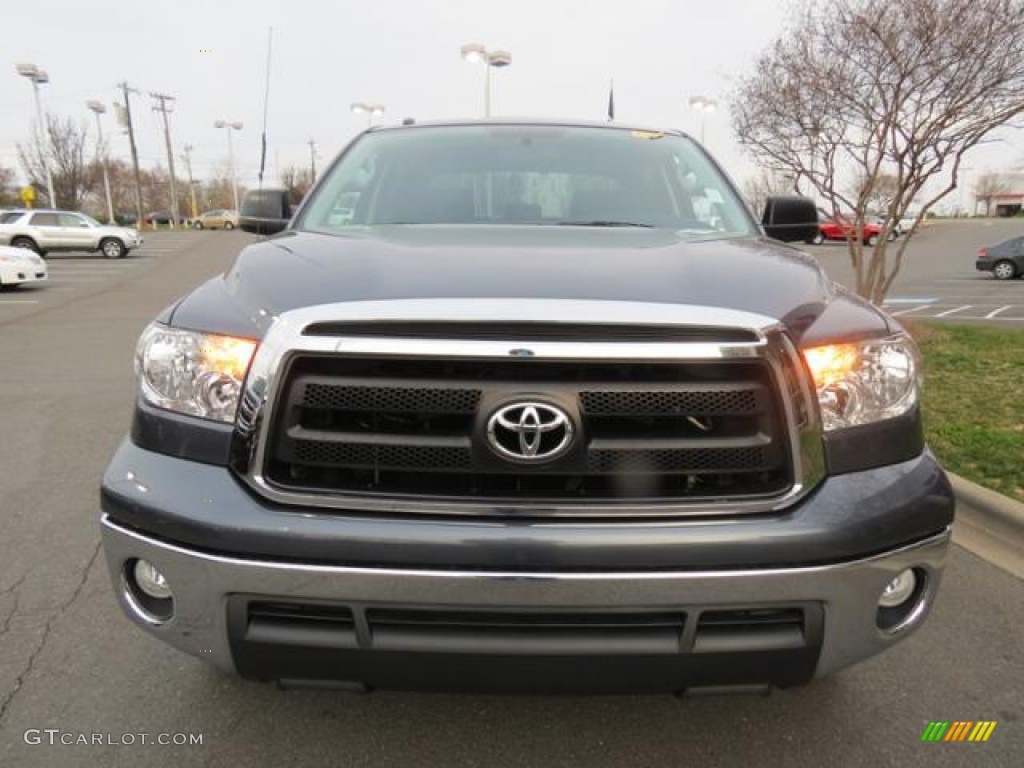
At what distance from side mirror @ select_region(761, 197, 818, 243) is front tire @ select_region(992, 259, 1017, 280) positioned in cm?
2757

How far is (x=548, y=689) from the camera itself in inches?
72.2

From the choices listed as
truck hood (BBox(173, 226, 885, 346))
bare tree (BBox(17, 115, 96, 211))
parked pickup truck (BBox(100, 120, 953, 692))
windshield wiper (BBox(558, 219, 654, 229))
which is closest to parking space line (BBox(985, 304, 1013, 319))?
windshield wiper (BBox(558, 219, 654, 229))

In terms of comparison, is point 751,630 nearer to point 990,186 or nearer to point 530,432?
point 530,432

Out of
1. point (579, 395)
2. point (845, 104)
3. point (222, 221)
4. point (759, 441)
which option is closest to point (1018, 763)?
point (759, 441)

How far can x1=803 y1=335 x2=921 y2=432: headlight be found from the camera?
1.92 metres

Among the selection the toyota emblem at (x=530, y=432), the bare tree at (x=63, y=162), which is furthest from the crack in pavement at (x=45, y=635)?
the bare tree at (x=63, y=162)

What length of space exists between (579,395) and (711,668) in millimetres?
711

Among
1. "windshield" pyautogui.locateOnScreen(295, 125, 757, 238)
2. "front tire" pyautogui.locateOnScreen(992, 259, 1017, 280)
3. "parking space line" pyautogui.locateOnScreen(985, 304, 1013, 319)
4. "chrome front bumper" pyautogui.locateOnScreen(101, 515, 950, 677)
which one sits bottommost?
"front tire" pyautogui.locateOnScreen(992, 259, 1017, 280)

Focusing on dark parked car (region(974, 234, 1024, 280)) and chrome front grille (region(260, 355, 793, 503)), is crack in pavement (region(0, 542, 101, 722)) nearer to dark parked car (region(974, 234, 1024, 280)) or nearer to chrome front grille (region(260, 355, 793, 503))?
chrome front grille (region(260, 355, 793, 503))

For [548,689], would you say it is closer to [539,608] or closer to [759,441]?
[539,608]

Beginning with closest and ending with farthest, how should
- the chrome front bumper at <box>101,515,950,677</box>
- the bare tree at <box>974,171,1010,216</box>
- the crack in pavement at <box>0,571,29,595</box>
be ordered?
the chrome front bumper at <box>101,515,950,677</box> < the crack in pavement at <box>0,571,29,595</box> < the bare tree at <box>974,171,1010,216</box>

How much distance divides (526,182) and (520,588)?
2.03 m

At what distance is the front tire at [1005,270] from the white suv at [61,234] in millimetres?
32630

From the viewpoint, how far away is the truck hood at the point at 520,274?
188cm
